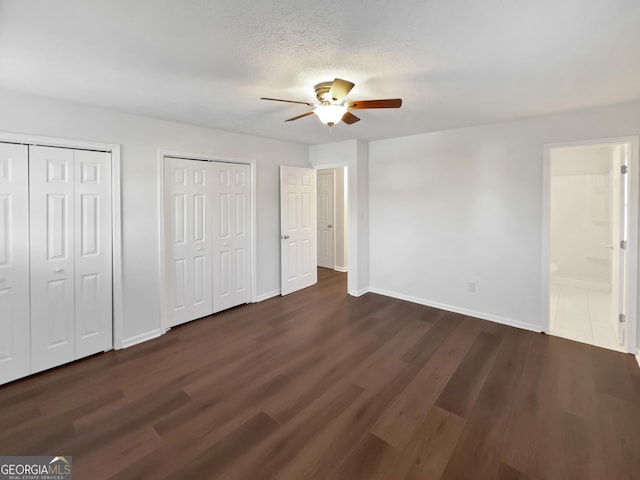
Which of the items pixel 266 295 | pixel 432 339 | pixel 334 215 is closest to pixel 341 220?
pixel 334 215

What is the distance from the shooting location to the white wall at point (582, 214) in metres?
4.96

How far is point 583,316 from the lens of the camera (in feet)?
12.7

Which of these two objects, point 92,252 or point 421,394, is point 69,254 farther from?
point 421,394

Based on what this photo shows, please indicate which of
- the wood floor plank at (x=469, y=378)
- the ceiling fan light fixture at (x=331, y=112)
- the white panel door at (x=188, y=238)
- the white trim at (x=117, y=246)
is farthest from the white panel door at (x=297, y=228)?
the wood floor plank at (x=469, y=378)

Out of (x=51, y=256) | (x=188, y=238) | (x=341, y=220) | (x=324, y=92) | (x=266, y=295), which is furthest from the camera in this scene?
(x=341, y=220)

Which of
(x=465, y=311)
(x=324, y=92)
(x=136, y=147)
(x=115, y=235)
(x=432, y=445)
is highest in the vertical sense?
(x=324, y=92)

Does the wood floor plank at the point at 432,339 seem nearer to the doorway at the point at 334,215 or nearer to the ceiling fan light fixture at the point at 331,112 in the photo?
the ceiling fan light fixture at the point at 331,112

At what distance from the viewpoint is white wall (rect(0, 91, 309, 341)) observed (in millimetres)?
2578

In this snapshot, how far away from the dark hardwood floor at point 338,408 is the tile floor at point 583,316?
280mm

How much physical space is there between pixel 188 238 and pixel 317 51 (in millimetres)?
2707

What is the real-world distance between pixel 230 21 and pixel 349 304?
12.0 ft

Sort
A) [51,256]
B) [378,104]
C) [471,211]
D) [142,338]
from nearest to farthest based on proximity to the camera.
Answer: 1. [378,104]
2. [51,256]
3. [142,338]
4. [471,211]

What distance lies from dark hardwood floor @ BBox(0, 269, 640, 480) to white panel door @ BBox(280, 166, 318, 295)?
156cm

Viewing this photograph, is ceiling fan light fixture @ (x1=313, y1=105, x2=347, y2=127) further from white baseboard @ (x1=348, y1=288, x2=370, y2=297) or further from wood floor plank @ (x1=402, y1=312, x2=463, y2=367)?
white baseboard @ (x1=348, y1=288, x2=370, y2=297)
